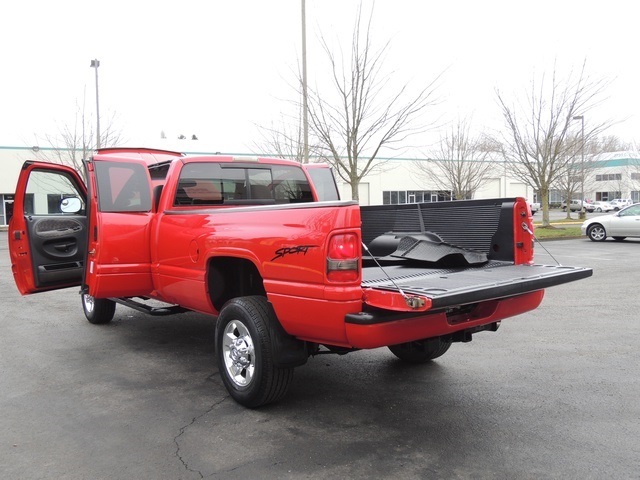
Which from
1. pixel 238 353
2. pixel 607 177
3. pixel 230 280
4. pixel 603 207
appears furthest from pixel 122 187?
pixel 607 177

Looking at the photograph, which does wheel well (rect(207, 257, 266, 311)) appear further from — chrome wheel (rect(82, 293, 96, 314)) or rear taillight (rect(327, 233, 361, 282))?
chrome wheel (rect(82, 293, 96, 314))

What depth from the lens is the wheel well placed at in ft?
16.0

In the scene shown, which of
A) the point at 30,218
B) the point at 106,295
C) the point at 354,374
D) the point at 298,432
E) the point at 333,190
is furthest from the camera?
the point at 333,190

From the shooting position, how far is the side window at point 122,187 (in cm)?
573

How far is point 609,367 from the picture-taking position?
17.3 ft

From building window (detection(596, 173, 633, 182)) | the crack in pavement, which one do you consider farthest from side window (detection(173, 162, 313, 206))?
building window (detection(596, 173, 633, 182))

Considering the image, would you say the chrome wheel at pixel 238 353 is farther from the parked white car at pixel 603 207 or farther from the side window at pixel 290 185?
the parked white car at pixel 603 207

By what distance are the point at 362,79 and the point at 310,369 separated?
10631 mm

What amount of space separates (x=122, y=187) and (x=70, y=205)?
102 centimetres

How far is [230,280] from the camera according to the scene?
504 centimetres

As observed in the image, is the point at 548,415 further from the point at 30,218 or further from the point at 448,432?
the point at 30,218

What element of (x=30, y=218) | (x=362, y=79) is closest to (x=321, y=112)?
(x=362, y=79)

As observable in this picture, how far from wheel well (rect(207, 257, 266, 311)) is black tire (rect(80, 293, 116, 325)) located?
117 inches

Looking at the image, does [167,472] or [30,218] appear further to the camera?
[30,218]
